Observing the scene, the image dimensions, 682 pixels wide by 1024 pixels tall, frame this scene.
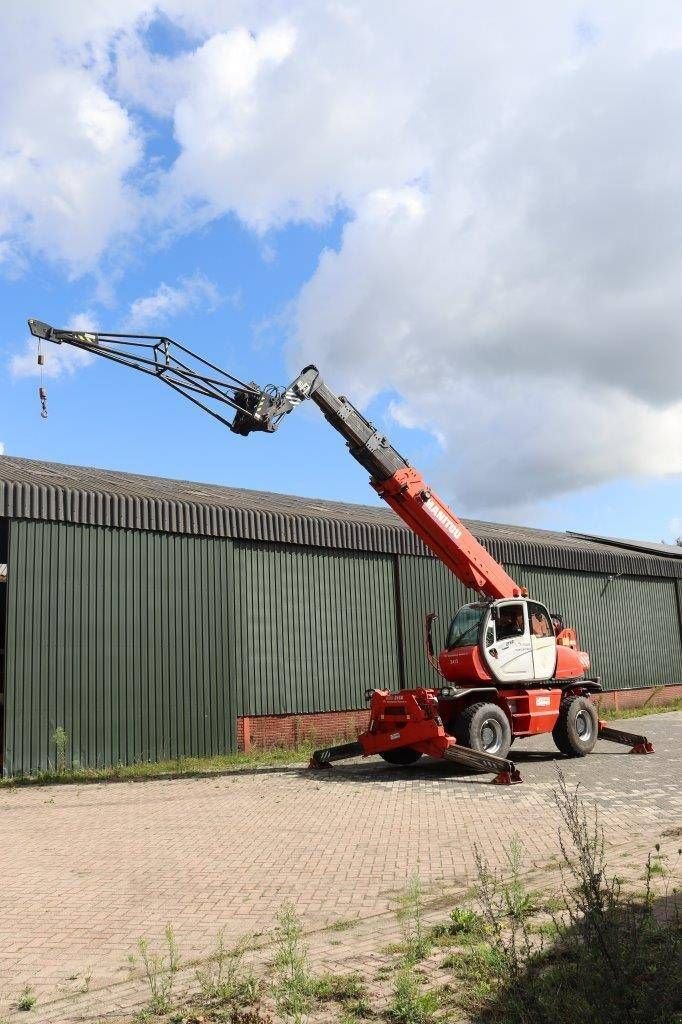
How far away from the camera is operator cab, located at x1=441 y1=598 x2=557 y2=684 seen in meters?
14.6

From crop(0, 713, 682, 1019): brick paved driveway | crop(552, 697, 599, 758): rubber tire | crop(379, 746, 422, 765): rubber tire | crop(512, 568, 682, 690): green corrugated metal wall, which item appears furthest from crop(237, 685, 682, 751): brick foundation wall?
crop(512, 568, 682, 690): green corrugated metal wall

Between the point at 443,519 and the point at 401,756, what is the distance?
430cm

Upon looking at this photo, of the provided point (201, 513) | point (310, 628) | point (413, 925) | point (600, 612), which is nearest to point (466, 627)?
point (310, 628)

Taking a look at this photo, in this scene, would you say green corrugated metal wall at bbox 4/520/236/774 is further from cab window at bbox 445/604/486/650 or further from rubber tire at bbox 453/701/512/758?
rubber tire at bbox 453/701/512/758

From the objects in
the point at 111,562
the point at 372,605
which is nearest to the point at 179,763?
the point at 111,562

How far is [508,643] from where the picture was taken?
14.9 m

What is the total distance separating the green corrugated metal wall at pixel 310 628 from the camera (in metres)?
19.1

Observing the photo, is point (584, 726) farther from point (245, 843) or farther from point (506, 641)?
point (245, 843)

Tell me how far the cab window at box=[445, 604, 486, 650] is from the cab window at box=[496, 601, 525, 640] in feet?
1.39

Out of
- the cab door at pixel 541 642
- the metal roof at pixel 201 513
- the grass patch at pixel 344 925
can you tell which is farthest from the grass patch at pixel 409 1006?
the metal roof at pixel 201 513

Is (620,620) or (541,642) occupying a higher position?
(620,620)

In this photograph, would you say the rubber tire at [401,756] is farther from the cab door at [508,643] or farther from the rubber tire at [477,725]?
the cab door at [508,643]

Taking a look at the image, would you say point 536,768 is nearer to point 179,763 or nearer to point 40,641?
point 179,763

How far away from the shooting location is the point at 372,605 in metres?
21.5
